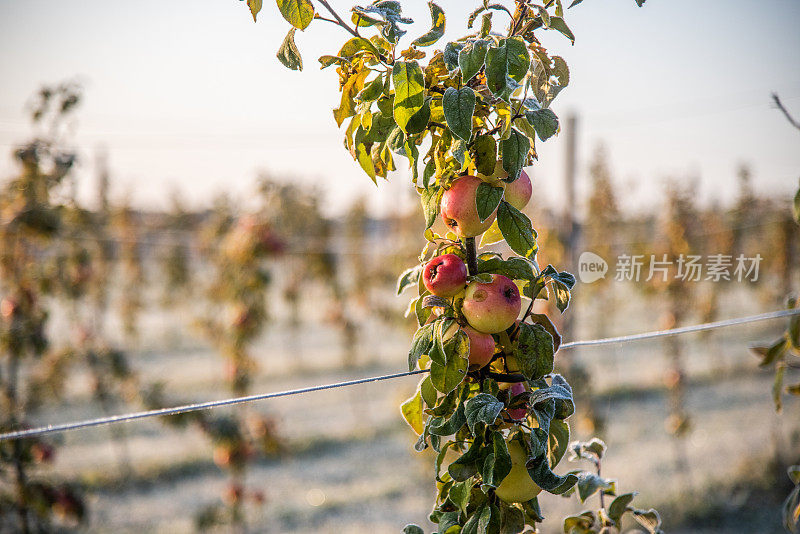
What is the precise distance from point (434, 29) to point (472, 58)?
0.33ft

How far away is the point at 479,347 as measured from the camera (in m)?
0.87

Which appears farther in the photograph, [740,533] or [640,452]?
[640,452]

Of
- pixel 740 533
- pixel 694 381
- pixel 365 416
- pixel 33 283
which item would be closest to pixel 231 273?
pixel 33 283

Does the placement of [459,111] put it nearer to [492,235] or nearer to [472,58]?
[472,58]

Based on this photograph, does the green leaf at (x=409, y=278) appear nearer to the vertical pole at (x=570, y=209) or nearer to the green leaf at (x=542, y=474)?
the green leaf at (x=542, y=474)

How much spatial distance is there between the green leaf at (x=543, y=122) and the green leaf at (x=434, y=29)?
6.3 inches

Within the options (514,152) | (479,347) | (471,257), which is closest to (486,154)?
(514,152)

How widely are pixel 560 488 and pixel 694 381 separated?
19.8 ft

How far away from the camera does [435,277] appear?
86 cm

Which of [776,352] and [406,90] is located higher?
[406,90]

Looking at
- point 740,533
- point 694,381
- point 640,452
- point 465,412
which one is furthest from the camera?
point 694,381

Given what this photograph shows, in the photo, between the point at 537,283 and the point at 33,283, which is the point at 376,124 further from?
the point at 33,283

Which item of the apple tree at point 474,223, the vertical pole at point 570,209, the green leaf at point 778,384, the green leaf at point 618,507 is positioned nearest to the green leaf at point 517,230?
the apple tree at point 474,223

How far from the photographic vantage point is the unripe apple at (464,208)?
2.77 ft
